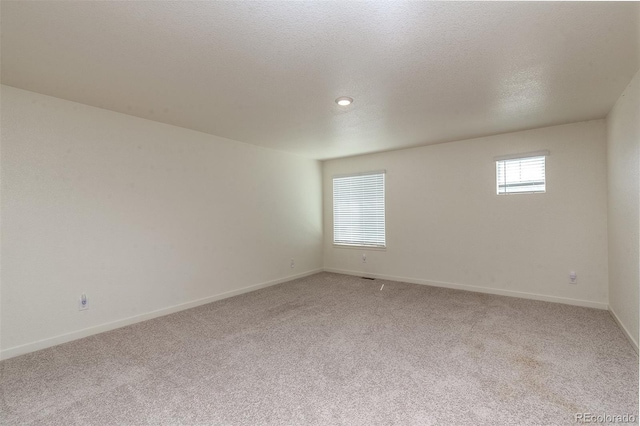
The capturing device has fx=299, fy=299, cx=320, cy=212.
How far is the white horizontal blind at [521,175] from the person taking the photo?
413cm

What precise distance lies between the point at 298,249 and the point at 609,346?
4370 millimetres

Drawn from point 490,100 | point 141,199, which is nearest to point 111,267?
point 141,199

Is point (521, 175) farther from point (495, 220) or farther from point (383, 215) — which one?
point (383, 215)

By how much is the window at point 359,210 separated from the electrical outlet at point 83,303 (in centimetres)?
421

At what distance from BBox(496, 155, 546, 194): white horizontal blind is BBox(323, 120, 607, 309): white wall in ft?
0.29

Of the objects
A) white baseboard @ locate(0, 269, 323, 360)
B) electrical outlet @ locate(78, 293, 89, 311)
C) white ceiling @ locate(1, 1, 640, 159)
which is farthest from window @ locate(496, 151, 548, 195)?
electrical outlet @ locate(78, 293, 89, 311)

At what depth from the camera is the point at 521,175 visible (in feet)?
14.0

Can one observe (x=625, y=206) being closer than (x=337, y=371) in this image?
No

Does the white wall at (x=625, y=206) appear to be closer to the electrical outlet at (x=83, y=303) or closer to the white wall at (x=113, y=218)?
the white wall at (x=113, y=218)

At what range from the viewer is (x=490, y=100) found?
10.2ft

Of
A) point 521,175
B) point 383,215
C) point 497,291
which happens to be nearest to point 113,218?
point 383,215

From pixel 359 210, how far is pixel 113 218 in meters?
4.05

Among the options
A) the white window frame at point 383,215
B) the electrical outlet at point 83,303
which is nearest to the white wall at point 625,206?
the white window frame at point 383,215

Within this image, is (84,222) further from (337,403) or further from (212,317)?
(337,403)
